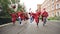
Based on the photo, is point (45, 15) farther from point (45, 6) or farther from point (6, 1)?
point (6, 1)

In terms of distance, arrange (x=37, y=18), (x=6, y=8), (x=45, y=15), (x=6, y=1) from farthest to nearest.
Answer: (x=6, y=1) → (x=6, y=8) → (x=37, y=18) → (x=45, y=15)

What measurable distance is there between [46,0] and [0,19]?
8852 millimetres

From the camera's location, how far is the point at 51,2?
12.8 metres

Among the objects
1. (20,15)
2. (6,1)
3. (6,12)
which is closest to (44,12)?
(20,15)

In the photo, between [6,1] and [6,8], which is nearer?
[6,8]

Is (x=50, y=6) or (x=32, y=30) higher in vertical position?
(x=50, y=6)

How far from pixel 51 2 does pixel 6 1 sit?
20723mm

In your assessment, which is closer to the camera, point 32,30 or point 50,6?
point 32,30

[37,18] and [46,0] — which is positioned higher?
[46,0]

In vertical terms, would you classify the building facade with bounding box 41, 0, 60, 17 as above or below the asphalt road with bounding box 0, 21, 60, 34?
above

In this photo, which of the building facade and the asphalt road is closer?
the asphalt road

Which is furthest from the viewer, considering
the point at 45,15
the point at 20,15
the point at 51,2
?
the point at 20,15

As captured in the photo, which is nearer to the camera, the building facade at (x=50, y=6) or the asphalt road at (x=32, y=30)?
the asphalt road at (x=32, y=30)

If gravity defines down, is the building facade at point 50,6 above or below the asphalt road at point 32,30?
above
